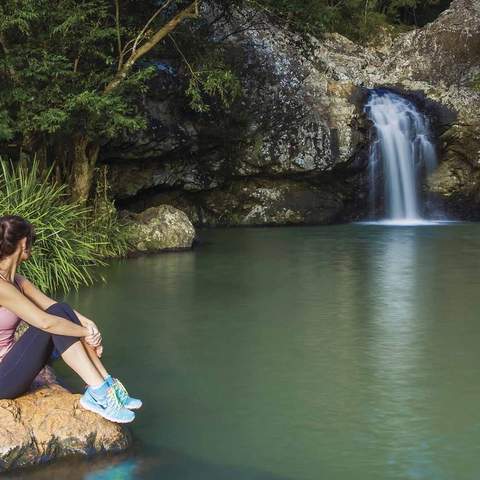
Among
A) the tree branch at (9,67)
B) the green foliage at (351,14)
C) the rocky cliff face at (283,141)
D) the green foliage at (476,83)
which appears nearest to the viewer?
the tree branch at (9,67)

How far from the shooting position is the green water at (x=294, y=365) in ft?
19.4

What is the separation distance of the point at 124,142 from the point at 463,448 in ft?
48.1

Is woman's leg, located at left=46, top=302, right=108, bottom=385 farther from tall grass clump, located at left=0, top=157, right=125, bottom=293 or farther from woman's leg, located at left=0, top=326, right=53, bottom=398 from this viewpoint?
tall grass clump, located at left=0, top=157, right=125, bottom=293

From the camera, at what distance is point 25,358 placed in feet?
18.4

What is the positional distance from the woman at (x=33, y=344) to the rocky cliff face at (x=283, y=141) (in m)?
14.8

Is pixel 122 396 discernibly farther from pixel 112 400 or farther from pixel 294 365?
pixel 294 365

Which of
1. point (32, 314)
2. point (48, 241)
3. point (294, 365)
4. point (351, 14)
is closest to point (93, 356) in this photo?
point (32, 314)

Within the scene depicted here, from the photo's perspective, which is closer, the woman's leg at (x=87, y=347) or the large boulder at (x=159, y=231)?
the woman's leg at (x=87, y=347)

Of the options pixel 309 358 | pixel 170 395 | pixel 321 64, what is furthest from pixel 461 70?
pixel 170 395

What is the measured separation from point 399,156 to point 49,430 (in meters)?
17.9

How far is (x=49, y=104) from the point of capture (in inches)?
557

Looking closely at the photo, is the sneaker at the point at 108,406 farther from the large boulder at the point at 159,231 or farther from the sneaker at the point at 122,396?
the large boulder at the point at 159,231

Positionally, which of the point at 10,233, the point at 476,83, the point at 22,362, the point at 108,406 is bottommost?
the point at 108,406

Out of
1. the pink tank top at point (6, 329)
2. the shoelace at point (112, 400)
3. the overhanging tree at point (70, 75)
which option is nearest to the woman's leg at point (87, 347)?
the shoelace at point (112, 400)
